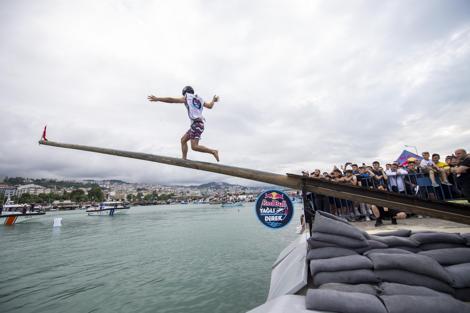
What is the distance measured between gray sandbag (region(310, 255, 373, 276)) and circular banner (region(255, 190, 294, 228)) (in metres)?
0.85

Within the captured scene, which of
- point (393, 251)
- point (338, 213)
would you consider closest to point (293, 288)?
point (393, 251)

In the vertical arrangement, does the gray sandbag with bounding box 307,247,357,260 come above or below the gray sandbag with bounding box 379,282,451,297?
above

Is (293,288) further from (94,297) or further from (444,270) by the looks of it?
(94,297)

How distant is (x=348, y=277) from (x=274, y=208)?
54.7 inches

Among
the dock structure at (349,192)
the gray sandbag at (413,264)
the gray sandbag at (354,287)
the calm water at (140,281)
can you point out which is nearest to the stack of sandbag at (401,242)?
the gray sandbag at (413,264)

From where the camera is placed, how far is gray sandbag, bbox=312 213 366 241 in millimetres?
3092

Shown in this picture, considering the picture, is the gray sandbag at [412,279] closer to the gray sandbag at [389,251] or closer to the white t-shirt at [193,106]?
the gray sandbag at [389,251]

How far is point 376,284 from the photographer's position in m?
2.68

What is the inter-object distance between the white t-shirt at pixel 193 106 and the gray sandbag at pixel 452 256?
171 inches

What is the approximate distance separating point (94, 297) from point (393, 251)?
31.1 ft

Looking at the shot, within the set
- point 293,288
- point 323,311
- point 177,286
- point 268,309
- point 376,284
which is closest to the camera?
Result: point 323,311

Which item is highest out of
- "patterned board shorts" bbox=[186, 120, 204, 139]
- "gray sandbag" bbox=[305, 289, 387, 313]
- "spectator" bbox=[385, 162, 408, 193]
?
"patterned board shorts" bbox=[186, 120, 204, 139]

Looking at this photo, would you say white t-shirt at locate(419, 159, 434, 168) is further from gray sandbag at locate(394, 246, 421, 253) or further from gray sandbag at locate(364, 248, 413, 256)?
gray sandbag at locate(364, 248, 413, 256)

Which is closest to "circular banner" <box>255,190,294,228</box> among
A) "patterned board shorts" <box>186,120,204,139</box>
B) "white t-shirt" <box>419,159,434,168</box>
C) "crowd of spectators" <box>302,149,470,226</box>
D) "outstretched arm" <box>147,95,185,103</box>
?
"patterned board shorts" <box>186,120,204,139</box>
